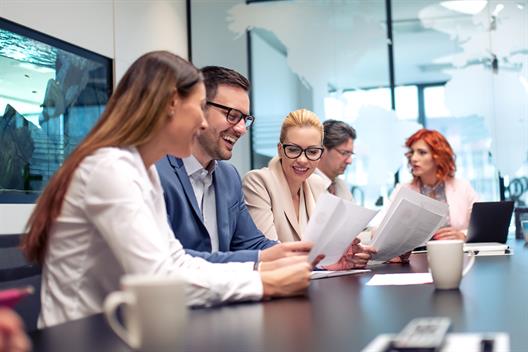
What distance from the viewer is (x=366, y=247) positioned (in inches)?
84.2

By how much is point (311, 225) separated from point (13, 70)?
3.10 m

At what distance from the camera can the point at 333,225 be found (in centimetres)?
175

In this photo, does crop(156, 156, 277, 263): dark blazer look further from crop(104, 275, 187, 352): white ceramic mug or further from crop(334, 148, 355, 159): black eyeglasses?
crop(334, 148, 355, 159): black eyeglasses

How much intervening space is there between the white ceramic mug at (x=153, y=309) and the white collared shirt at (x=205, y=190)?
143 cm

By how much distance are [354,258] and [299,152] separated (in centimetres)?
75

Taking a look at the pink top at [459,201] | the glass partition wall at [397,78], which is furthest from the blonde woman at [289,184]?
the glass partition wall at [397,78]

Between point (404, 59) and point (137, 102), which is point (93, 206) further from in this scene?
point (404, 59)

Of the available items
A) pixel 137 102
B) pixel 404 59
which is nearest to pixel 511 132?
pixel 404 59

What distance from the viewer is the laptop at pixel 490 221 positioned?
2.90 metres

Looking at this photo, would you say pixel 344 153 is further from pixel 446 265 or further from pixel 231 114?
pixel 446 265

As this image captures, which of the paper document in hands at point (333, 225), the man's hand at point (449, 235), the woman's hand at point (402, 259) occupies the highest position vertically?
the paper document in hands at point (333, 225)

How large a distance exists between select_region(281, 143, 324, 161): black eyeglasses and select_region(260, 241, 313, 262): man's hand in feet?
3.19

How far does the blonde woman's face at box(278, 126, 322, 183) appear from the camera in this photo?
9.12 feet

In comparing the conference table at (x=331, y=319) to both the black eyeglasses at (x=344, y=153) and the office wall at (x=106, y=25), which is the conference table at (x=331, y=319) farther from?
the office wall at (x=106, y=25)
